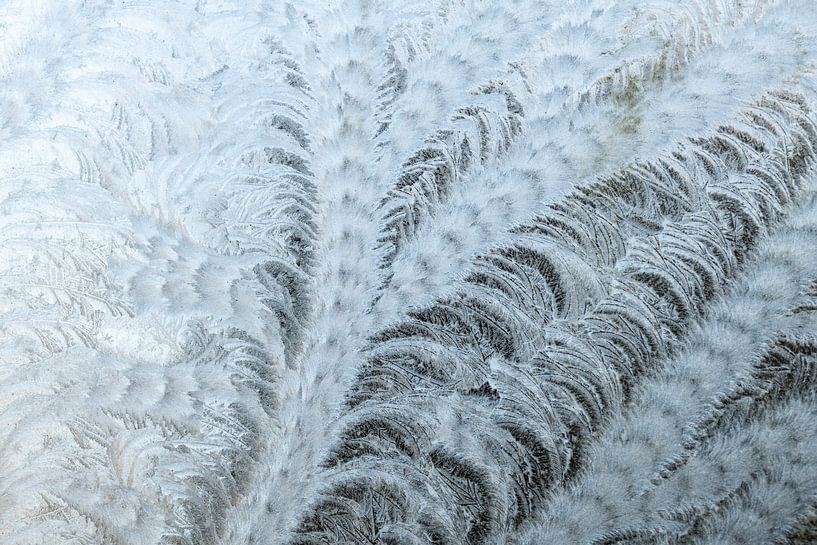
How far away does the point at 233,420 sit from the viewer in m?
0.51

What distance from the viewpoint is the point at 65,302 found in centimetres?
53

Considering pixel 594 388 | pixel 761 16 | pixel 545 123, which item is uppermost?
pixel 761 16

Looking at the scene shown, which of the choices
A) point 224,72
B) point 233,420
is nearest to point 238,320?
point 233,420

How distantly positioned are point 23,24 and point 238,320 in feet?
0.94

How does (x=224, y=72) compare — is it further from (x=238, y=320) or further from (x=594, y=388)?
(x=594, y=388)

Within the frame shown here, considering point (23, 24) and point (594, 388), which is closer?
point (594, 388)

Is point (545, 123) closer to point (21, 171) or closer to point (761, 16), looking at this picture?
point (761, 16)

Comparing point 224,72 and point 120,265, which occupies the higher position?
point 224,72

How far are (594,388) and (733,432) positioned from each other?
0.08m

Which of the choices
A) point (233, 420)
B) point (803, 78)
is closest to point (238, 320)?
point (233, 420)

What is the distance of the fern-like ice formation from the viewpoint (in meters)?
0.48

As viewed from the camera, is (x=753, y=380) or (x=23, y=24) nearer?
(x=753, y=380)

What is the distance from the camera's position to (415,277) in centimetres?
52

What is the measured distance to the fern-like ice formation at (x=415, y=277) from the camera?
480 mm
